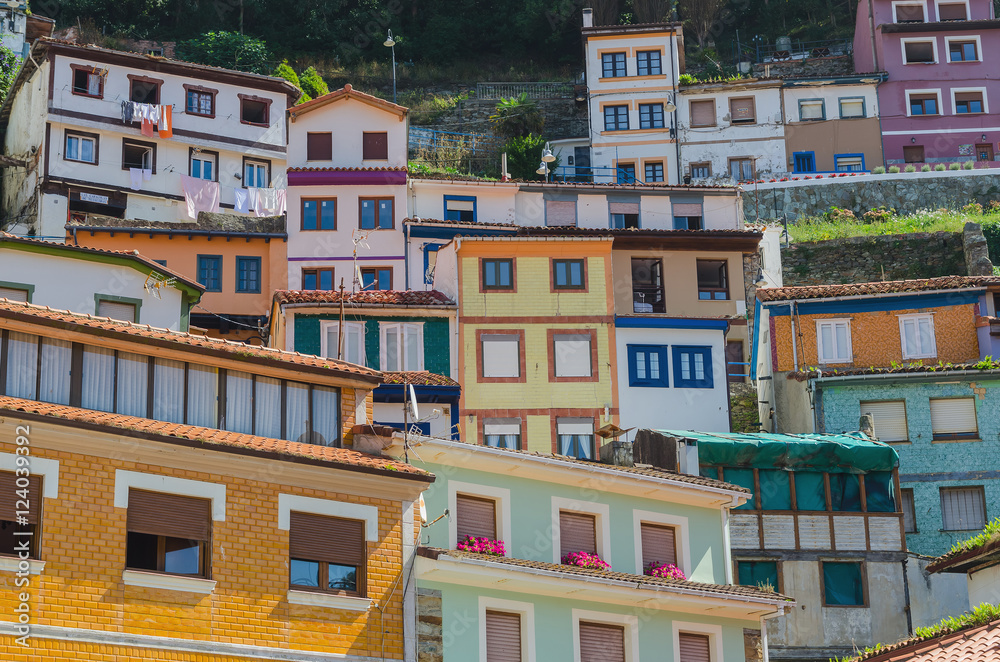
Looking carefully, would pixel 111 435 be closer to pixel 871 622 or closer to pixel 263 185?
pixel 871 622

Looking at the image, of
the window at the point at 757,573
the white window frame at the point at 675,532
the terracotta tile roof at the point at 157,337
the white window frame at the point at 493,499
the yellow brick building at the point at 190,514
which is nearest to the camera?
the yellow brick building at the point at 190,514

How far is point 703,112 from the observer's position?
73250 millimetres

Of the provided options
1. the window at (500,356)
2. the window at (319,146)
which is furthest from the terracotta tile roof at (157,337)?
the window at (319,146)

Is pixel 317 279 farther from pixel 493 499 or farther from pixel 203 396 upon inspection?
pixel 203 396

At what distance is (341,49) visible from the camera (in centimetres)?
9056

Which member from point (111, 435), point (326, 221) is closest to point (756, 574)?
point (111, 435)

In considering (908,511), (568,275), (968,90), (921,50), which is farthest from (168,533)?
(921,50)

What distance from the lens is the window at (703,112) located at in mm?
73250

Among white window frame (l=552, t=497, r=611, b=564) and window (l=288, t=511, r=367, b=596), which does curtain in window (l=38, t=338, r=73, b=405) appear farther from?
white window frame (l=552, t=497, r=611, b=564)

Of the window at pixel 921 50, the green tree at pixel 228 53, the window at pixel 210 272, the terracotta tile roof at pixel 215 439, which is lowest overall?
A: the terracotta tile roof at pixel 215 439

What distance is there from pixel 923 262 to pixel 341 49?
43517mm

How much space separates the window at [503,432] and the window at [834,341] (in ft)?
34.1

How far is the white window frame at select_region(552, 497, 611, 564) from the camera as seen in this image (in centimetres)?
2927

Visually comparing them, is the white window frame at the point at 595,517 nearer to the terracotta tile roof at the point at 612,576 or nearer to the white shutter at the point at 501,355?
the terracotta tile roof at the point at 612,576
